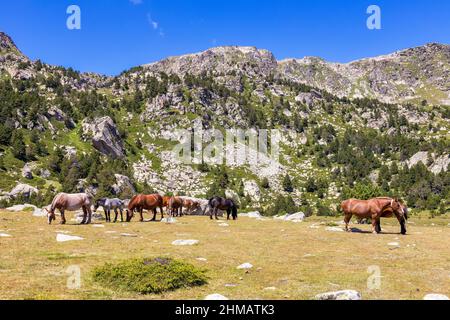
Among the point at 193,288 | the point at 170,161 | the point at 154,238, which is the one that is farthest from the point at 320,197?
the point at 193,288

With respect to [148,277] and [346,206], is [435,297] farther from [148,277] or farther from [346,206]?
[346,206]

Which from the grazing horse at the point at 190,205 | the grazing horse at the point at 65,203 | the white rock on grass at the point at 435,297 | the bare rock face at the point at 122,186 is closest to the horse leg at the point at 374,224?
the white rock on grass at the point at 435,297

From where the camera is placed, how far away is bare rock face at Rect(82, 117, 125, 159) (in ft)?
532

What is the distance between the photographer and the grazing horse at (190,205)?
56.7 meters

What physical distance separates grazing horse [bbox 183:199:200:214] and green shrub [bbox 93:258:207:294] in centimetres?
4357

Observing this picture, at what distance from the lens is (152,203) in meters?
37.0

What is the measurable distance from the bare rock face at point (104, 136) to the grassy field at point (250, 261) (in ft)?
470

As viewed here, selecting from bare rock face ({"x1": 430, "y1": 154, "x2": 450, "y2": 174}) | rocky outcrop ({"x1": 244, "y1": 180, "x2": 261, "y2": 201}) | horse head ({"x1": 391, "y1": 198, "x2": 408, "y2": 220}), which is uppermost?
bare rock face ({"x1": 430, "y1": 154, "x2": 450, "y2": 174})

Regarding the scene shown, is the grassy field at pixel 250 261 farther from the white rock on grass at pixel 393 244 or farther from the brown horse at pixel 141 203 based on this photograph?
the brown horse at pixel 141 203

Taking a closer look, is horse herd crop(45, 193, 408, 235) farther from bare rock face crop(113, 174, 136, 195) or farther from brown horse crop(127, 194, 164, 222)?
bare rock face crop(113, 174, 136, 195)

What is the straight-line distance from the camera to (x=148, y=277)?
39.5 feet

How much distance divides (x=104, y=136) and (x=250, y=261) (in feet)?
518

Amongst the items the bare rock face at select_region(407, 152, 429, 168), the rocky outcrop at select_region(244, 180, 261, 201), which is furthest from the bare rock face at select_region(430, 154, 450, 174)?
the rocky outcrop at select_region(244, 180, 261, 201)
